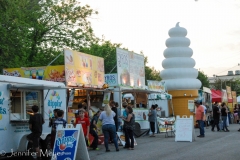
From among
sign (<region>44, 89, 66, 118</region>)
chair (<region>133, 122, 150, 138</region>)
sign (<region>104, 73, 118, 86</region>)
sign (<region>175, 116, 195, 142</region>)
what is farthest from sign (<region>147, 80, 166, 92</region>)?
sign (<region>44, 89, 66, 118</region>)

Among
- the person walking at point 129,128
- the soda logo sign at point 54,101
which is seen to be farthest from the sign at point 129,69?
the soda logo sign at point 54,101

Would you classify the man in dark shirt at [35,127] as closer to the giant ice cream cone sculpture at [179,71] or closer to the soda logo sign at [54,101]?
the soda logo sign at [54,101]

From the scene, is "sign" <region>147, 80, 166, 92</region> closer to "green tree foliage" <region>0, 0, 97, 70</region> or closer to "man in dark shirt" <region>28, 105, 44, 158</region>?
"green tree foliage" <region>0, 0, 97, 70</region>

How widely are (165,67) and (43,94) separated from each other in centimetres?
2319

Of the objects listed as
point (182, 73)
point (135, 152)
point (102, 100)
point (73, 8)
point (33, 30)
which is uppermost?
point (73, 8)

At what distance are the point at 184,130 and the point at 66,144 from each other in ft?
26.5

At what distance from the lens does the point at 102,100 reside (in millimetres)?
21578

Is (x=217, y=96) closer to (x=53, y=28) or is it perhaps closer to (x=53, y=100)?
(x=53, y=28)

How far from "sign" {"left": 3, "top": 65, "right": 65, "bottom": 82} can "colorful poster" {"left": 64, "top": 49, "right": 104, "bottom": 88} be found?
1.19 ft

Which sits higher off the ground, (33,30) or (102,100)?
(33,30)

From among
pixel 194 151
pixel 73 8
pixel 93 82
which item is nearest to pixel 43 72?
pixel 93 82

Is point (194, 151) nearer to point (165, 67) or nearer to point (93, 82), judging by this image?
point (93, 82)

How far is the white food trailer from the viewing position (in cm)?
1184

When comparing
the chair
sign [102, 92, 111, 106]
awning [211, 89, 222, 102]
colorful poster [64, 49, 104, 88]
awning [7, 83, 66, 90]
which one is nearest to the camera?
awning [7, 83, 66, 90]
